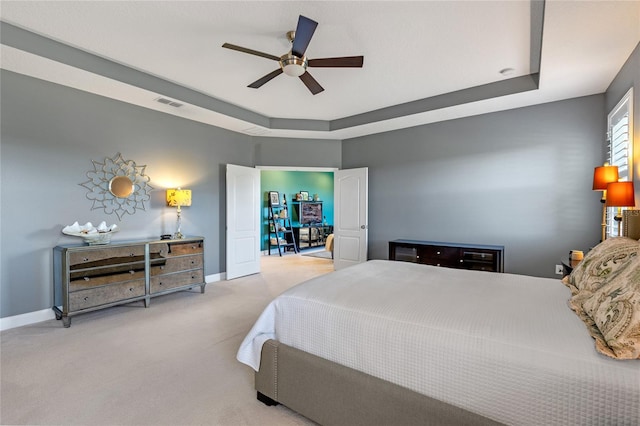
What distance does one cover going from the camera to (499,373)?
1208mm

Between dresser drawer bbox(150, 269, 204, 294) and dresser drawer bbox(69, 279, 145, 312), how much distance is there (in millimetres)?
170

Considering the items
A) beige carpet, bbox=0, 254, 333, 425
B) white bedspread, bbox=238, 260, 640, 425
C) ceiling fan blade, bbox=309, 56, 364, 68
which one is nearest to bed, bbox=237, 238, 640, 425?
white bedspread, bbox=238, 260, 640, 425

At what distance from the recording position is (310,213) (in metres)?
9.41

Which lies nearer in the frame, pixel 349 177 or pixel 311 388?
pixel 311 388

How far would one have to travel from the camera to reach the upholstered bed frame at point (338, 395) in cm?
134

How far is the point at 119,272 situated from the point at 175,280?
737 mm

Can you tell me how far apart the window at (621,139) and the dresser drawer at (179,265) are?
497 centimetres

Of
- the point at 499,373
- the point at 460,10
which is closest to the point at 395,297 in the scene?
the point at 499,373

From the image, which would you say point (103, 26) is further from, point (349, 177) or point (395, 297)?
point (349, 177)

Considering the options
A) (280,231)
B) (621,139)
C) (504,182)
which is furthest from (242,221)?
(621,139)

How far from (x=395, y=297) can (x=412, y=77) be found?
2.95 meters

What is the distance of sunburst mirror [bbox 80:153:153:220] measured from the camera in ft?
12.6

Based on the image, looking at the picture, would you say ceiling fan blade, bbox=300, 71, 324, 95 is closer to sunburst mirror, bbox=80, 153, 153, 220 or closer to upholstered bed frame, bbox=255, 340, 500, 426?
upholstered bed frame, bbox=255, 340, 500, 426

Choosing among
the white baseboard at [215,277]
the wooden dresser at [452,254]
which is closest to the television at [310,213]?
the white baseboard at [215,277]
